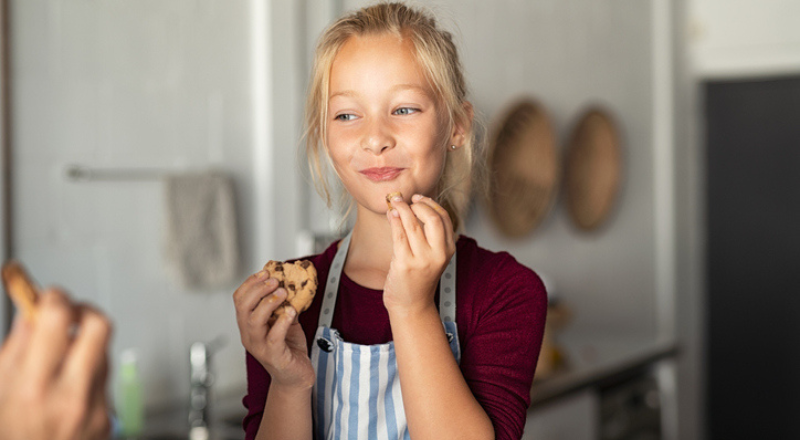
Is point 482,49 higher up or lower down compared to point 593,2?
lower down

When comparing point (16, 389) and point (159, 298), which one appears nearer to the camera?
point (16, 389)

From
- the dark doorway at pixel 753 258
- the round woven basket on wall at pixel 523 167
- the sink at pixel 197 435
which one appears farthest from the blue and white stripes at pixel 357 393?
the dark doorway at pixel 753 258

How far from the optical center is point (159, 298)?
1905mm

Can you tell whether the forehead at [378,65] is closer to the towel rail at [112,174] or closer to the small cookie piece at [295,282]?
the small cookie piece at [295,282]

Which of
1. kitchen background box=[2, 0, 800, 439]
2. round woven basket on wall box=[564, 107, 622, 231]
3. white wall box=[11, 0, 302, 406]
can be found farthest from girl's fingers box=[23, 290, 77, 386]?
round woven basket on wall box=[564, 107, 622, 231]

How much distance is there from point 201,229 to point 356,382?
129 centimetres

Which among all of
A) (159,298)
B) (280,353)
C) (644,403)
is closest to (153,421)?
(159,298)

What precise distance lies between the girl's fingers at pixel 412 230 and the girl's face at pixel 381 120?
0.04 m

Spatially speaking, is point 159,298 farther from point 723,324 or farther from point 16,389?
point 723,324

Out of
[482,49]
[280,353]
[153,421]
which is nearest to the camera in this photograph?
[280,353]

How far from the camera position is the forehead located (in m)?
0.63

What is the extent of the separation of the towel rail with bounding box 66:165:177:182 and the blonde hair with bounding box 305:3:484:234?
112 centimetres

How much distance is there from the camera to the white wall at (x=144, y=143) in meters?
1.66

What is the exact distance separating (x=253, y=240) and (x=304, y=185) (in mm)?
211
